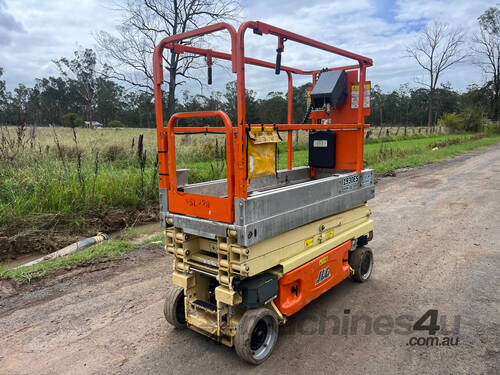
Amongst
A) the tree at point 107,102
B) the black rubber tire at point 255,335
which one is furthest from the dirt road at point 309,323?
the tree at point 107,102

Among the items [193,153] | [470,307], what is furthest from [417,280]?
[193,153]

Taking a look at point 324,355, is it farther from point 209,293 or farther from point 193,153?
point 193,153

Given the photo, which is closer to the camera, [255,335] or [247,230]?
[247,230]

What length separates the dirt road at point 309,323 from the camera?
2.89 meters

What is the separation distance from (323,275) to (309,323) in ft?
1.58


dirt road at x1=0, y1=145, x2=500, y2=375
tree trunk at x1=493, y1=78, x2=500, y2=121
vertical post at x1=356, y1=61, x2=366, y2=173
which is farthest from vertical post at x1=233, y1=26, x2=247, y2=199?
tree trunk at x1=493, y1=78, x2=500, y2=121

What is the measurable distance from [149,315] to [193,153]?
10.0 meters

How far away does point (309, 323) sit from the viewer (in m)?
3.49

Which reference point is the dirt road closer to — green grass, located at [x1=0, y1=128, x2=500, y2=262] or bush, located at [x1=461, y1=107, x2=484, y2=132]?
green grass, located at [x1=0, y1=128, x2=500, y2=262]

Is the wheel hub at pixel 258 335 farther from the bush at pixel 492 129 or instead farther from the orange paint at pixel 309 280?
the bush at pixel 492 129

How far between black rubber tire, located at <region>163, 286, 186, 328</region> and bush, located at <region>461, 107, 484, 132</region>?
41.7 metres

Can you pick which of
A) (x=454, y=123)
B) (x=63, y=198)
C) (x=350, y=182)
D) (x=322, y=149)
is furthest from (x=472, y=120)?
(x=63, y=198)

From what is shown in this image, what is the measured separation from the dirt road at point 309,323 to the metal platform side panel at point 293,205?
41.7 inches

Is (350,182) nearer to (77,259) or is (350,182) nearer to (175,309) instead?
(175,309)
